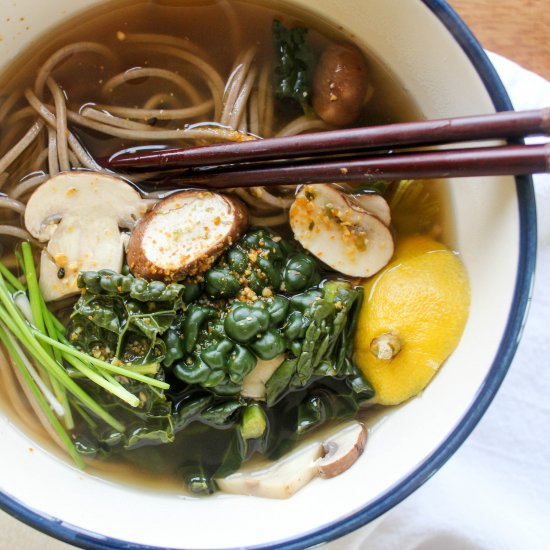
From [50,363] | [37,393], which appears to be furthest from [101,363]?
[37,393]

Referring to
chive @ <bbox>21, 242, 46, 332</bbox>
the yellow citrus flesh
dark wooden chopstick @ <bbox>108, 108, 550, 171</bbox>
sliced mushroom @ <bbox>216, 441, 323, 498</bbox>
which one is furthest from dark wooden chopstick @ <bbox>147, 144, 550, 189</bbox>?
sliced mushroom @ <bbox>216, 441, 323, 498</bbox>

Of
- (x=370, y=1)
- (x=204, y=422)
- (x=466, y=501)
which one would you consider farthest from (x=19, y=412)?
(x=370, y=1)

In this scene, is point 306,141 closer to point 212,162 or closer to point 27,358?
point 212,162

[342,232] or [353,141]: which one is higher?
[353,141]

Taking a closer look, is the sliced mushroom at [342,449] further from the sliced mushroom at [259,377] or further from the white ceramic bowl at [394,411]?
the sliced mushroom at [259,377]

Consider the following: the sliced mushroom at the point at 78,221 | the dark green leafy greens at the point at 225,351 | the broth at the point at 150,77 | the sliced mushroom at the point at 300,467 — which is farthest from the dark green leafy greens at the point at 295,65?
the sliced mushroom at the point at 300,467

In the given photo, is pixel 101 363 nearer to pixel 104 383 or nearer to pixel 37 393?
pixel 104 383
